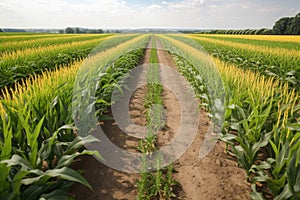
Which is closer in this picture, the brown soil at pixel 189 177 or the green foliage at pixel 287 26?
the brown soil at pixel 189 177

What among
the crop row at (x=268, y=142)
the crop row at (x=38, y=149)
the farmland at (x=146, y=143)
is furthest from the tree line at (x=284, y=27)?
the crop row at (x=38, y=149)

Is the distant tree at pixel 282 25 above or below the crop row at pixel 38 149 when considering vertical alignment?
above

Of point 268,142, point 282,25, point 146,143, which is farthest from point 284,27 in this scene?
→ point 146,143

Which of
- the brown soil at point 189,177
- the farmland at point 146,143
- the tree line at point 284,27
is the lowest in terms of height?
the brown soil at point 189,177

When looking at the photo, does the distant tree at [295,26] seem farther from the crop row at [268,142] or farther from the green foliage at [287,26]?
the crop row at [268,142]

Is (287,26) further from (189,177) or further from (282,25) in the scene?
(189,177)

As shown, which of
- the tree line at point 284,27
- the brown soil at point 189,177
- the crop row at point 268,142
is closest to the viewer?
the crop row at point 268,142

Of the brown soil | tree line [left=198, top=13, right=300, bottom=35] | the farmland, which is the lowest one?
the brown soil

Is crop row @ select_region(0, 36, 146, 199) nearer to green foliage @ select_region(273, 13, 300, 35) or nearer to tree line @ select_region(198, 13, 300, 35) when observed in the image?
tree line @ select_region(198, 13, 300, 35)

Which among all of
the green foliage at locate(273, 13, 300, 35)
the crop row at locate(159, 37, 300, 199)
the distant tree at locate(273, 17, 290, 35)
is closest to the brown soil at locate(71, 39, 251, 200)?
the crop row at locate(159, 37, 300, 199)

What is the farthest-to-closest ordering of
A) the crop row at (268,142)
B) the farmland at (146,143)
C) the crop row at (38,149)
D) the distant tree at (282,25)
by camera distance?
1. the distant tree at (282,25)
2. the crop row at (268,142)
3. the farmland at (146,143)
4. the crop row at (38,149)

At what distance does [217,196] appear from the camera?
8.66 ft

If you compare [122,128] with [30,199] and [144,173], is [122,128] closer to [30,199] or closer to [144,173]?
[144,173]

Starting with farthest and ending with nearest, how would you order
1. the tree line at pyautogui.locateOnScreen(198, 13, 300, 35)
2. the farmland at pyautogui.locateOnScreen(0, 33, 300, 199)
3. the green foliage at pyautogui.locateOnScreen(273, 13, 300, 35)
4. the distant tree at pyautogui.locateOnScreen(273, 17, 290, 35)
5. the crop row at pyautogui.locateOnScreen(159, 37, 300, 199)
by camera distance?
the distant tree at pyautogui.locateOnScreen(273, 17, 290, 35), the tree line at pyautogui.locateOnScreen(198, 13, 300, 35), the green foliage at pyautogui.locateOnScreen(273, 13, 300, 35), the crop row at pyautogui.locateOnScreen(159, 37, 300, 199), the farmland at pyautogui.locateOnScreen(0, 33, 300, 199)
